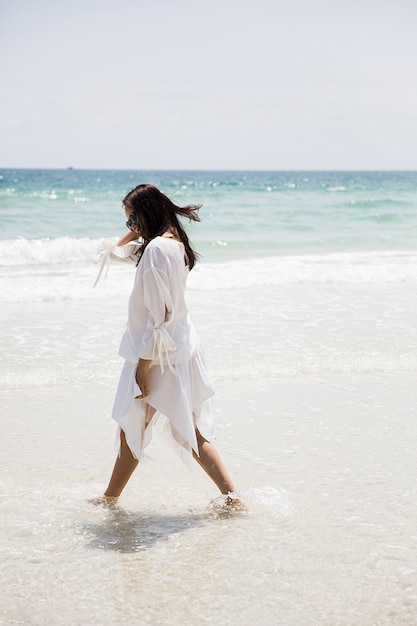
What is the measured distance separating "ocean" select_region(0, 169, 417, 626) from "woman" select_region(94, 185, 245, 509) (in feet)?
1.22

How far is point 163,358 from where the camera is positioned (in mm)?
3676

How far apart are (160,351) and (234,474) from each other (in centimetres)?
122

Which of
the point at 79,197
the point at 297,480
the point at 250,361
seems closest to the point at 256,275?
the point at 250,361

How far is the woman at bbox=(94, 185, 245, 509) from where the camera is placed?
355cm

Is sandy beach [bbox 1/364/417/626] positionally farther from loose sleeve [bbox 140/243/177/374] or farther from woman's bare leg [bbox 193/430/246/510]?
loose sleeve [bbox 140/243/177/374]

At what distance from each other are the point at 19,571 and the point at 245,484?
57.6 inches

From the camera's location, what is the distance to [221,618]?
9.50ft

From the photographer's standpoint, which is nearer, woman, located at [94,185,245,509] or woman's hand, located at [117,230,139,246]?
woman, located at [94,185,245,509]

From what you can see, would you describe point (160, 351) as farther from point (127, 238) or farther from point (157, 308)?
point (127, 238)

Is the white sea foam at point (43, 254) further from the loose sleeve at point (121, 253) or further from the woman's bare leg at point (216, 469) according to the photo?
the woman's bare leg at point (216, 469)

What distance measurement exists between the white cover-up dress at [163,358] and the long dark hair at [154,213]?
0.09 m

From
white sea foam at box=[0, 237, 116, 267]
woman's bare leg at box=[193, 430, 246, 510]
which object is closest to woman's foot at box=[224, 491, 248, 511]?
woman's bare leg at box=[193, 430, 246, 510]

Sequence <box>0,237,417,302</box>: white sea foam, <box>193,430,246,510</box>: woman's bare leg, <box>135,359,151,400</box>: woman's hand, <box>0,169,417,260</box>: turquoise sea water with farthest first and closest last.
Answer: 1. <box>0,169,417,260</box>: turquoise sea water
2. <box>0,237,417,302</box>: white sea foam
3. <box>193,430,246,510</box>: woman's bare leg
4. <box>135,359,151,400</box>: woman's hand

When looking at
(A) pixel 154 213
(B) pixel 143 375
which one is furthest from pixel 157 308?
(A) pixel 154 213
